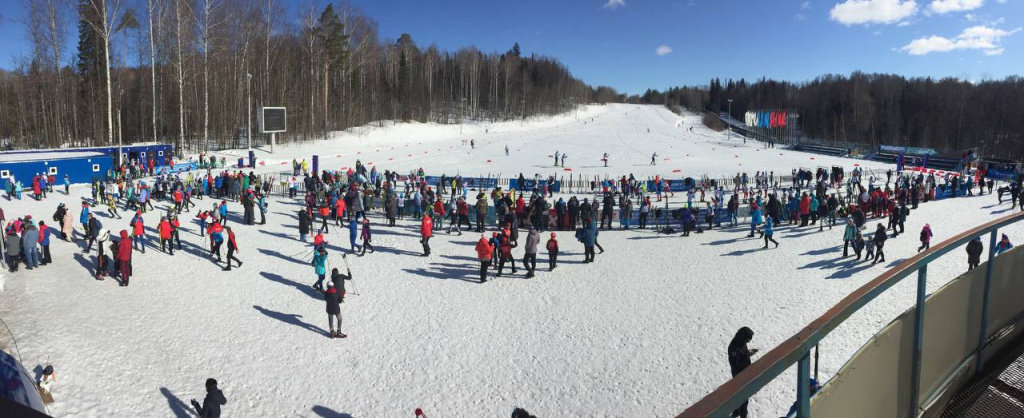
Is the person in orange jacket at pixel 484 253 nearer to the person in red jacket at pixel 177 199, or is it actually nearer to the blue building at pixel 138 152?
the person in red jacket at pixel 177 199

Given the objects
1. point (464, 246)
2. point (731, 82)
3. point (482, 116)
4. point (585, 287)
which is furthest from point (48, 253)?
point (731, 82)

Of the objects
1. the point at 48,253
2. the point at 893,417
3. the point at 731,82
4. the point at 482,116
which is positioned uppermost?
the point at 731,82

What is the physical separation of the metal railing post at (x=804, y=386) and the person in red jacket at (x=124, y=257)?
15.2m

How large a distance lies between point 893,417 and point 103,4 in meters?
41.4

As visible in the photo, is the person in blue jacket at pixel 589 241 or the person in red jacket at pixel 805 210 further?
the person in red jacket at pixel 805 210

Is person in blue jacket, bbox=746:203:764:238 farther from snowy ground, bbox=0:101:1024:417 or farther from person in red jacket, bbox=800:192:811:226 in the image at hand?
person in red jacket, bbox=800:192:811:226

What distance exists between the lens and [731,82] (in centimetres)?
18025

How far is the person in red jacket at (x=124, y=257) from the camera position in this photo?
1334 cm

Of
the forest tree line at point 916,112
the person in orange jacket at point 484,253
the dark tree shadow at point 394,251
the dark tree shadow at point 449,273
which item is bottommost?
the dark tree shadow at point 449,273

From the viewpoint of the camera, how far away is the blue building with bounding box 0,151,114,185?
970 inches

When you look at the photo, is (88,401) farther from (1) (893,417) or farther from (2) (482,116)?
(2) (482,116)

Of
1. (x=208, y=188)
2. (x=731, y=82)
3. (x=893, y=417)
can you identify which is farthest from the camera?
(x=731, y=82)

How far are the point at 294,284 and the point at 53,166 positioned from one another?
20.0m

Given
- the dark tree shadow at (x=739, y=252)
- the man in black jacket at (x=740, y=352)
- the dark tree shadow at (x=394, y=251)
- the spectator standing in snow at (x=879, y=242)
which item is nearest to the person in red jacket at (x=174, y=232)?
the dark tree shadow at (x=394, y=251)
